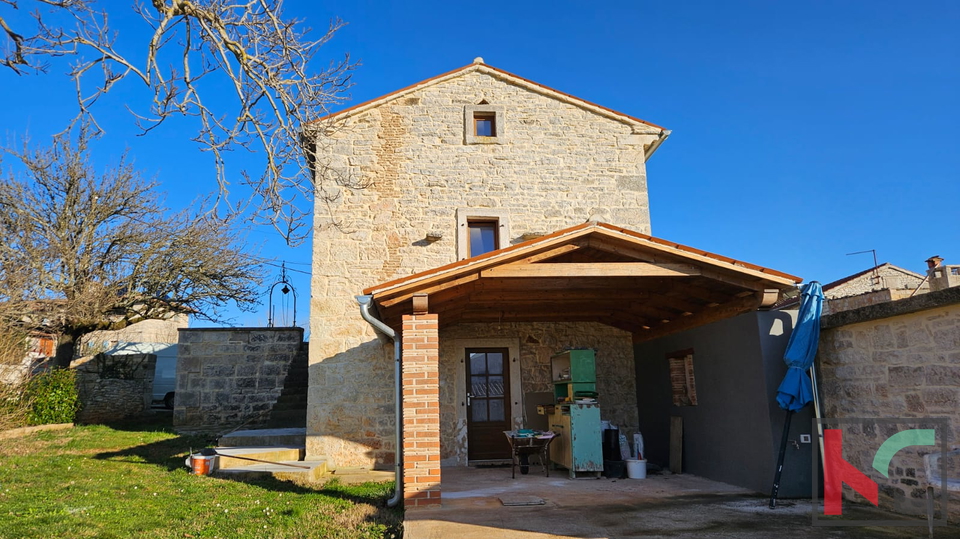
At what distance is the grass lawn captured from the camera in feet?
17.4

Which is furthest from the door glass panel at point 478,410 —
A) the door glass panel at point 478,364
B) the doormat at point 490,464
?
the doormat at point 490,464

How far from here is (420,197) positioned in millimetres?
10180

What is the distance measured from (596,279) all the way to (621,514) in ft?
8.49

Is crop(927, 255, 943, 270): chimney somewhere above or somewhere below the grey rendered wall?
above

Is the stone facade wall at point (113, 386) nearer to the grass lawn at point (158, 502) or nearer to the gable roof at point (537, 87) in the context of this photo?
the grass lawn at point (158, 502)

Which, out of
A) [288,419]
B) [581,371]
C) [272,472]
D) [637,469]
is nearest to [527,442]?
[581,371]

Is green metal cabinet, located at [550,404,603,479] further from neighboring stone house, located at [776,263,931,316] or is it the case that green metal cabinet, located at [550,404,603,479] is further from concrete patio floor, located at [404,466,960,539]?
neighboring stone house, located at [776,263,931,316]

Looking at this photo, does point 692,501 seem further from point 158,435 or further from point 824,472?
point 158,435

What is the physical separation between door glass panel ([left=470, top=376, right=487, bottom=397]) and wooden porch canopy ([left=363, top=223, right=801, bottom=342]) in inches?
82.3

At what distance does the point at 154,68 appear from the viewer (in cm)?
411

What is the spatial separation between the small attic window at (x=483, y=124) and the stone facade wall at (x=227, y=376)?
244 inches

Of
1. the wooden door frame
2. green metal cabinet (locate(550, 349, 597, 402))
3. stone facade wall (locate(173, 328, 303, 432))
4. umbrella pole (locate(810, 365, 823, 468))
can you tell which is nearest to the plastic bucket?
the wooden door frame

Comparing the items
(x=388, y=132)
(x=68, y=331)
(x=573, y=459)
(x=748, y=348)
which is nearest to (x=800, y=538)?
(x=748, y=348)

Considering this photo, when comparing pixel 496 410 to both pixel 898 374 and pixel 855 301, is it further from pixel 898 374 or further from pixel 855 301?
pixel 855 301
